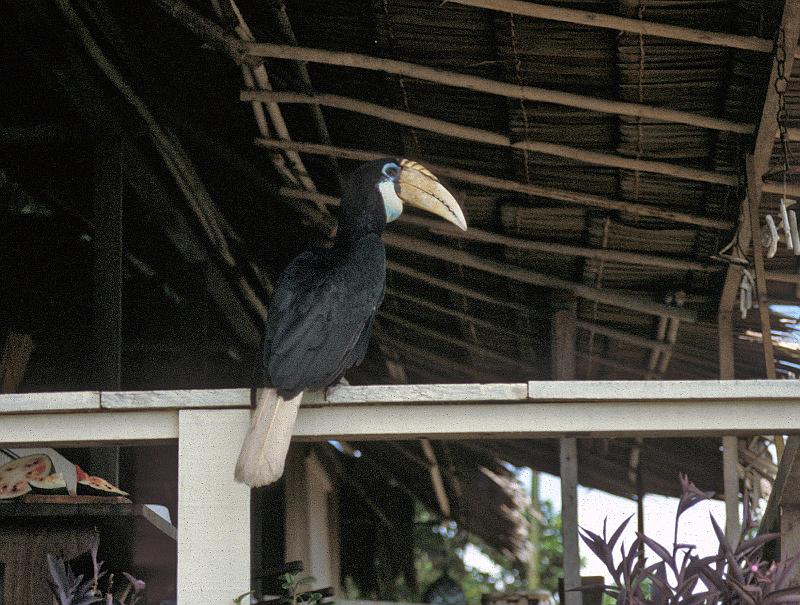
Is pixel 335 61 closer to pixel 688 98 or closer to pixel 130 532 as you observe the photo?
pixel 688 98

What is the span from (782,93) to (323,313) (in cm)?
169

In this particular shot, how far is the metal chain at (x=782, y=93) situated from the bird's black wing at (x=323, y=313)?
51.3 inches

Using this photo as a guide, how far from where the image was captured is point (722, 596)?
208 centimetres

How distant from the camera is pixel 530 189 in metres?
5.38

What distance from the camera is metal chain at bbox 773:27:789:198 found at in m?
4.00

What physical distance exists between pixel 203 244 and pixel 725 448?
2.60m

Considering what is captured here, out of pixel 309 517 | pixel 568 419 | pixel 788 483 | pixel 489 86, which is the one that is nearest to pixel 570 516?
pixel 489 86

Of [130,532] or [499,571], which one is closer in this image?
[130,532]

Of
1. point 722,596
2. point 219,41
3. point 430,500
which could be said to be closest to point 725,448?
point 219,41

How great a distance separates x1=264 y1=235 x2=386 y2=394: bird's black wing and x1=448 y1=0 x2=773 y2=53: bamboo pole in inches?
34.2

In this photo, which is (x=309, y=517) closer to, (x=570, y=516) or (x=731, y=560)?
(x=570, y=516)

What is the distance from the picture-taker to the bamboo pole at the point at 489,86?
4.64 m

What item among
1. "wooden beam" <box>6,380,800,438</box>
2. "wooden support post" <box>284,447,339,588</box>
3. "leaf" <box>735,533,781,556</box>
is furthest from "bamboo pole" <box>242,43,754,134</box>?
"wooden support post" <box>284,447,339,588</box>

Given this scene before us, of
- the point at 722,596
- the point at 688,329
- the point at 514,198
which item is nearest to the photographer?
the point at 722,596
